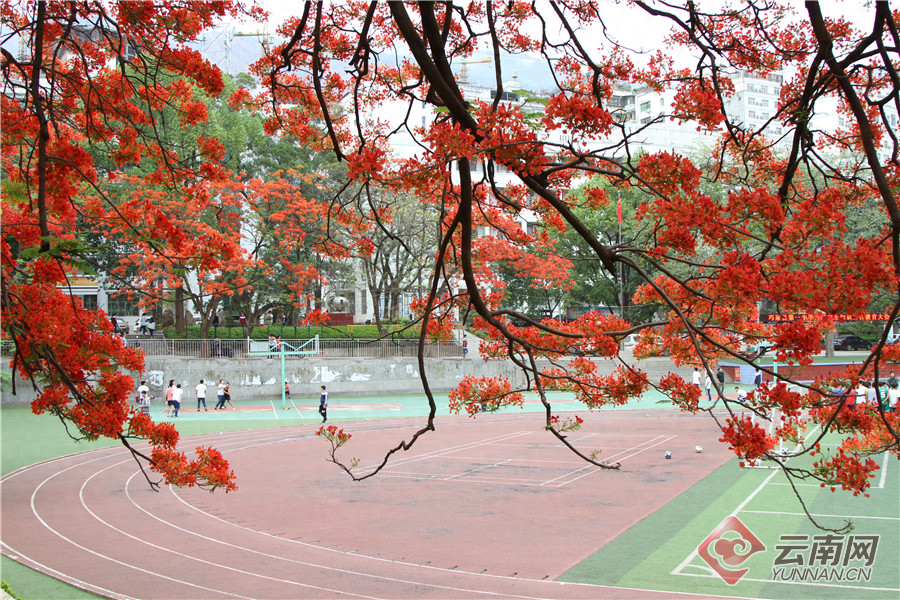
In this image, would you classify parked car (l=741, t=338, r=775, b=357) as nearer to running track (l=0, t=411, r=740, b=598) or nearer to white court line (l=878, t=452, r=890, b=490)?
running track (l=0, t=411, r=740, b=598)

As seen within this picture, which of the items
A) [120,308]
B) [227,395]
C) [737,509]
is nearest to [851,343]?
[227,395]

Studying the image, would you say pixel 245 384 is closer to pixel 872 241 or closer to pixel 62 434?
pixel 62 434

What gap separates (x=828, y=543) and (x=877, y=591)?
1.47m

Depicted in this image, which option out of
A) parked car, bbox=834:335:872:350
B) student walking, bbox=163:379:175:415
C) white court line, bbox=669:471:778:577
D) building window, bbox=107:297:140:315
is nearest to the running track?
white court line, bbox=669:471:778:577

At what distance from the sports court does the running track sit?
0.11 ft

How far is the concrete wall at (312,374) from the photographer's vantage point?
864 inches

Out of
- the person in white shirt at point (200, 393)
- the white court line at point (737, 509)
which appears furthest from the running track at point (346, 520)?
the person in white shirt at point (200, 393)

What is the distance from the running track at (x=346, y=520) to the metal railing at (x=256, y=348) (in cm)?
622

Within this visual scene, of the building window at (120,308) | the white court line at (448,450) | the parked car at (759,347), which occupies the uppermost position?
the building window at (120,308)

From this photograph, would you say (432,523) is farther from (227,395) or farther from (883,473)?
(227,395)

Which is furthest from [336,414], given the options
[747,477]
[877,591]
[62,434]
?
[877,591]

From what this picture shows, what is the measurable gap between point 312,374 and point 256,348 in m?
1.89

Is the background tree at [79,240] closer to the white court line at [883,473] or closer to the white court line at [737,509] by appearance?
the white court line at [737,509]

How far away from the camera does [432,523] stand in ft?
32.4
